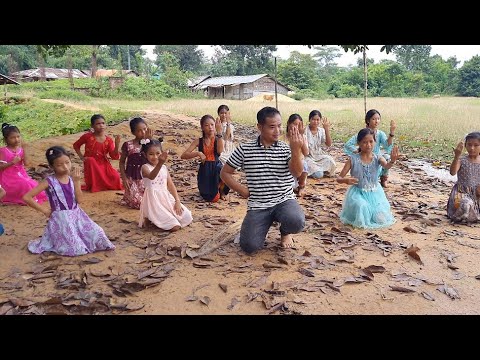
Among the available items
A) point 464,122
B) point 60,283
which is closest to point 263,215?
point 60,283

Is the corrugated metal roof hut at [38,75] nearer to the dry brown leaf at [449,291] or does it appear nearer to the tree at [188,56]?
the tree at [188,56]

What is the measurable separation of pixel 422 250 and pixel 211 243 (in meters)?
2.41

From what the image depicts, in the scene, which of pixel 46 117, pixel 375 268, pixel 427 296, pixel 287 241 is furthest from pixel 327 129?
pixel 46 117

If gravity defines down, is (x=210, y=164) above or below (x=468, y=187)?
above

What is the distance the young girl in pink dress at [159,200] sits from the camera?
5.20 metres

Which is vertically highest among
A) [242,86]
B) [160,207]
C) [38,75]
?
[38,75]

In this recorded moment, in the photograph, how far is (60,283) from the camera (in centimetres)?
383

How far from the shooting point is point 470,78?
35781 millimetres

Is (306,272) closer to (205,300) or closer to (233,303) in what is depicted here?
(233,303)

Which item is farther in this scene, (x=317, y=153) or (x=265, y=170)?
(x=317, y=153)

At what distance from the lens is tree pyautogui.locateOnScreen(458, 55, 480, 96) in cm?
3497

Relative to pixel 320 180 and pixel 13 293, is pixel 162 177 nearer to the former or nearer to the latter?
pixel 13 293

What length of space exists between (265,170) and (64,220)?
2.26 m

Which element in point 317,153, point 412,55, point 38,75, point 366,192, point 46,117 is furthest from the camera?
point 412,55
